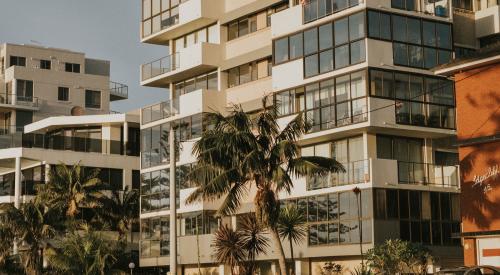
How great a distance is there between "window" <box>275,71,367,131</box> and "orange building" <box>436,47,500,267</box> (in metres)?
7.71

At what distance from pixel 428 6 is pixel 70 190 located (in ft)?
92.8

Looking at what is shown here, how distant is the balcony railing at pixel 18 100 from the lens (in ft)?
287

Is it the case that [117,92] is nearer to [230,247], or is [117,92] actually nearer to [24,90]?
[24,90]

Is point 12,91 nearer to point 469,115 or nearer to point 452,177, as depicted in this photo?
point 452,177

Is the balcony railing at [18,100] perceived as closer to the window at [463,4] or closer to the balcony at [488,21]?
the window at [463,4]

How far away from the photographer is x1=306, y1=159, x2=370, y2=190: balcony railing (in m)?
47.8

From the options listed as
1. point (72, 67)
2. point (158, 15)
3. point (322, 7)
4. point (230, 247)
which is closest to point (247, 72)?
point (158, 15)

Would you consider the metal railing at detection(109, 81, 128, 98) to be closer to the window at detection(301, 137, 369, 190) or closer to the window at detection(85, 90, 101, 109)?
the window at detection(85, 90, 101, 109)

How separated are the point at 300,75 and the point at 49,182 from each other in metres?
23.1

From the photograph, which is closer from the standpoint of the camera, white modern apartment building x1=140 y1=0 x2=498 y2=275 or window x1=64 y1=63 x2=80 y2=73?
white modern apartment building x1=140 y1=0 x2=498 y2=275

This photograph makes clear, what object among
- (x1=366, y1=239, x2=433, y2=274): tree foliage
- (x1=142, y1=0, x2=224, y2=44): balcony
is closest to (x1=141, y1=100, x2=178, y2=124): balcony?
(x1=142, y1=0, x2=224, y2=44): balcony

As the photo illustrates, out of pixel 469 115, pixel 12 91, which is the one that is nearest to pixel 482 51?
pixel 469 115

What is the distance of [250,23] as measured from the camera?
5809 cm

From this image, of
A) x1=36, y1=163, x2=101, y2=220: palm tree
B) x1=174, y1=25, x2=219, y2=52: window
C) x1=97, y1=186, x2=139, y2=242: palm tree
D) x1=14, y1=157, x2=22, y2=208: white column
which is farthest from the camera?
x1=14, y1=157, x2=22, y2=208: white column
